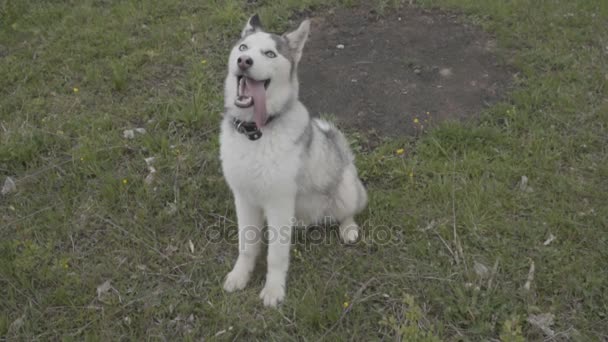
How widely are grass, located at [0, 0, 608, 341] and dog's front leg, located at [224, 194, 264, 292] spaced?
0.29ft

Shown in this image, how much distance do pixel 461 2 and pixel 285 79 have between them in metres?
4.46

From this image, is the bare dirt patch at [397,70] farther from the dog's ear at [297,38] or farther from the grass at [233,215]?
the dog's ear at [297,38]

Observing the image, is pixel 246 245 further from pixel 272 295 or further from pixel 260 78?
pixel 260 78

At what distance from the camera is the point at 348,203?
376 centimetres

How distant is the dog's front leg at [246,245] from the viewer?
3.39 meters

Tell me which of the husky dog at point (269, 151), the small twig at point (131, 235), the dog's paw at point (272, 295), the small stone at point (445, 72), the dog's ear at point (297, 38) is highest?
the dog's ear at point (297, 38)

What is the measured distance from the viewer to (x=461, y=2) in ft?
21.6

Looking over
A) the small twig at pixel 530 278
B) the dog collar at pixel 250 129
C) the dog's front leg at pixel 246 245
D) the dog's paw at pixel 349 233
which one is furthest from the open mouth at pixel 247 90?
the small twig at pixel 530 278

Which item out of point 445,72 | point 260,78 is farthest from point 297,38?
point 445,72

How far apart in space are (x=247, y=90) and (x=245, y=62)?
186mm

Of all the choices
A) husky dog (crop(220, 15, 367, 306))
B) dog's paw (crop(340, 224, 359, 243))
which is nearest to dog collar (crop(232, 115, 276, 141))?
husky dog (crop(220, 15, 367, 306))

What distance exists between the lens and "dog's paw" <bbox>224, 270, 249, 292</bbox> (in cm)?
348

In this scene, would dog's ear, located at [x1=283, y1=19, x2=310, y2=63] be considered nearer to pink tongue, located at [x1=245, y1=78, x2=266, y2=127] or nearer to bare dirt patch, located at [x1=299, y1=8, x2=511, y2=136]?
pink tongue, located at [x1=245, y1=78, x2=266, y2=127]

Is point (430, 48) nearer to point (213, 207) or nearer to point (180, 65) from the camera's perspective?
point (180, 65)
